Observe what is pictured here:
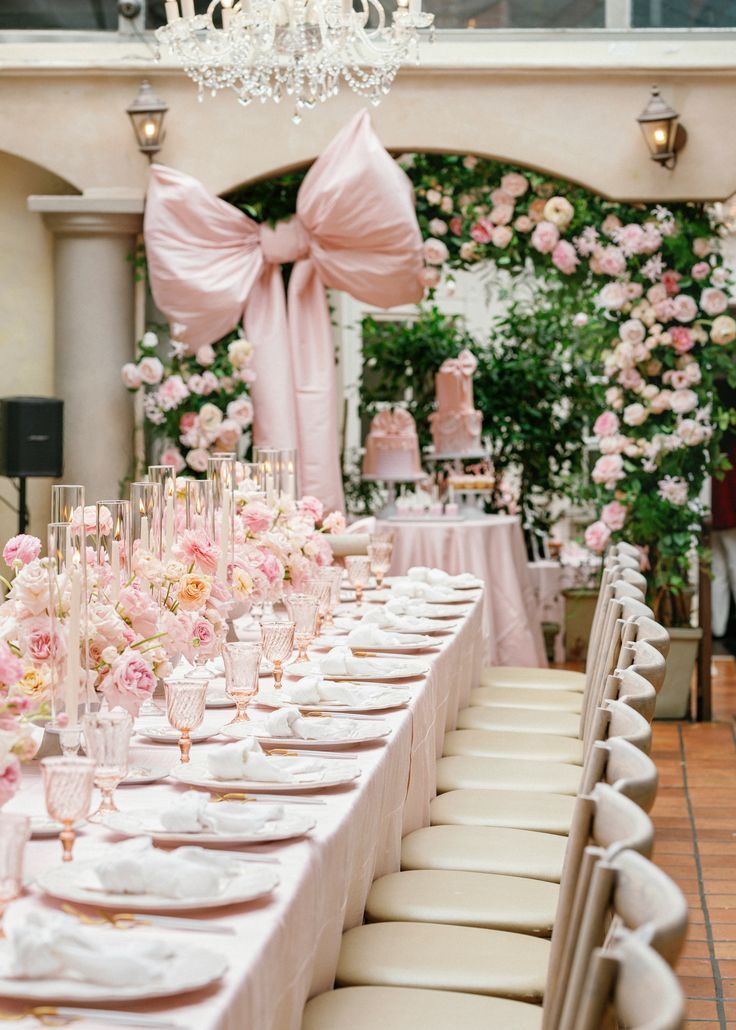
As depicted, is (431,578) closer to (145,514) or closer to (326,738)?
(145,514)

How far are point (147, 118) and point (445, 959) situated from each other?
533 centimetres

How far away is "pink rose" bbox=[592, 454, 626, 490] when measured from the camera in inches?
268

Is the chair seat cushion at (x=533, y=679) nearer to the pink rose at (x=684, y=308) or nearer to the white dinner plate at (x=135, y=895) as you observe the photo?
the pink rose at (x=684, y=308)

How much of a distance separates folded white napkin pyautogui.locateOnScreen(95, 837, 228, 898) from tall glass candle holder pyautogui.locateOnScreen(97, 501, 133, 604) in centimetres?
90

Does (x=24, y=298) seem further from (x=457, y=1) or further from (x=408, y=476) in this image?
(x=457, y=1)

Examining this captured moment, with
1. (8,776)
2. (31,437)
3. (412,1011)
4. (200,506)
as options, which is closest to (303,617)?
(200,506)

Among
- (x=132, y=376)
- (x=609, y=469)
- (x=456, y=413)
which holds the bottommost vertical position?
(x=609, y=469)

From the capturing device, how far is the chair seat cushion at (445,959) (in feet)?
7.18

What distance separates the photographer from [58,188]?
7.44 m

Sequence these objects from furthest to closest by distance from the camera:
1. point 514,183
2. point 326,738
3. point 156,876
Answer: point 514,183 → point 326,738 → point 156,876

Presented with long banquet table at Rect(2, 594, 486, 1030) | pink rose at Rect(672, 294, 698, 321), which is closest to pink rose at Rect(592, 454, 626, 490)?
pink rose at Rect(672, 294, 698, 321)

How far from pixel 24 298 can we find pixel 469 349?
260 cm

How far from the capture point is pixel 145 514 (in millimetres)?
2707

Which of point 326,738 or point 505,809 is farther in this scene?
point 505,809
